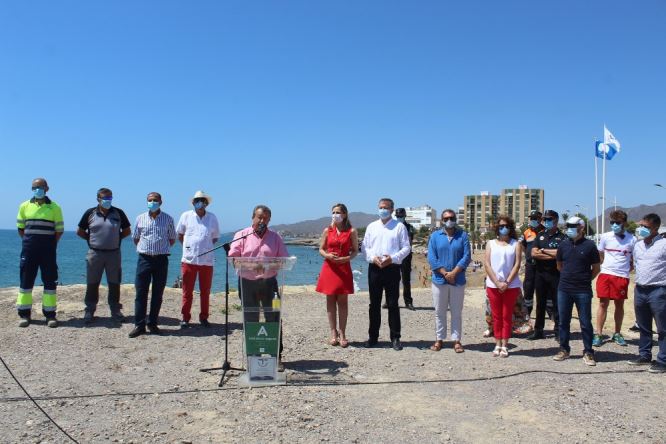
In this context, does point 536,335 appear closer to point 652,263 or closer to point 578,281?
point 578,281

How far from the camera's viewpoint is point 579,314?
6531mm

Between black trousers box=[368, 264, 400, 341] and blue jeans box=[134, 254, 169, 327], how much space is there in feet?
10.1

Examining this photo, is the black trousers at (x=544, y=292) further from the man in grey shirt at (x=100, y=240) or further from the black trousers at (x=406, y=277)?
the man in grey shirt at (x=100, y=240)

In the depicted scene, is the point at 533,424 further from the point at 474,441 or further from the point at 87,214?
the point at 87,214

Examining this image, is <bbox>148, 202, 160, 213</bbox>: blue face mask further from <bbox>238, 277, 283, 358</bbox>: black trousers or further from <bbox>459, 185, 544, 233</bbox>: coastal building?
<bbox>459, 185, 544, 233</bbox>: coastal building

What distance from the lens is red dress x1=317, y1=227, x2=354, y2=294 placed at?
6.85 metres

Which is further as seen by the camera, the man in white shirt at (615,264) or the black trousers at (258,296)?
the man in white shirt at (615,264)

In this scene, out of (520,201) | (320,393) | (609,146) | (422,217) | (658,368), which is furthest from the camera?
(422,217)

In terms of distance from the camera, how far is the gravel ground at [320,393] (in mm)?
4141

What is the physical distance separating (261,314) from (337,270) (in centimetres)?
173

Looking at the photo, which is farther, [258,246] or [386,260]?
[386,260]

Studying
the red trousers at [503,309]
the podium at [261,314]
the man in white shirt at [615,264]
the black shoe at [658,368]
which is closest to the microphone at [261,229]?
the podium at [261,314]

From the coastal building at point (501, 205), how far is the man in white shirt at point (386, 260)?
141 m

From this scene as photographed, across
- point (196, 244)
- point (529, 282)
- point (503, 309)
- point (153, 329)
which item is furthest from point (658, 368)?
point (153, 329)
